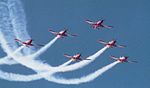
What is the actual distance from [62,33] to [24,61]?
5.73 meters

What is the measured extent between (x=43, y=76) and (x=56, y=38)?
465cm

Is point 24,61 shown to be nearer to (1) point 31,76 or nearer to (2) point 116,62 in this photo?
(1) point 31,76

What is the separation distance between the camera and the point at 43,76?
47.4m

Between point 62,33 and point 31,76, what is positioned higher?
point 62,33

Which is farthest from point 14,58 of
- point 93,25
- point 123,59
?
point 123,59

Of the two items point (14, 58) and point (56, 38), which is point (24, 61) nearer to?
point (14, 58)

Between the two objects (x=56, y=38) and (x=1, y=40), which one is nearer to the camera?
(x=1, y=40)

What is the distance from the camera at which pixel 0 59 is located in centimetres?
4562

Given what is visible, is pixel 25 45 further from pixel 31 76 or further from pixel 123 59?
pixel 123 59

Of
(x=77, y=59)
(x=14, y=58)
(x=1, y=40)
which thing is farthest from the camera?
(x=77, y=59)

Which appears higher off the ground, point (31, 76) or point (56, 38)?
point (56, 38)

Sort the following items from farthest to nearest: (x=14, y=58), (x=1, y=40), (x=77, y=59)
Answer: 1. (x=77, y=59)
2. (x=14, y=58)
3. (x=1, y=40)

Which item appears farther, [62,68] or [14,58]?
[62,68]

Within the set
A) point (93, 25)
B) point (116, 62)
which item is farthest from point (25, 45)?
point (116, 62)
